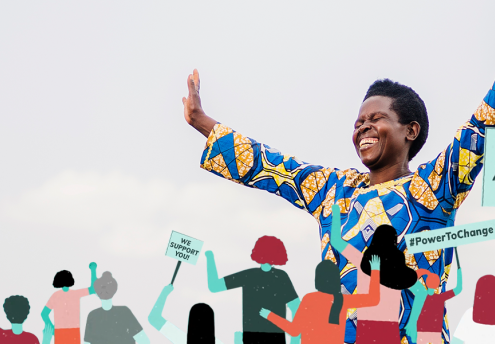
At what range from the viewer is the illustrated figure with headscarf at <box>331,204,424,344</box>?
8.45 feet

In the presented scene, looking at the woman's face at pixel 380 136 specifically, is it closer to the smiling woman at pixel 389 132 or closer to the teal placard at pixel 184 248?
the smiling woman at pixel 389 132

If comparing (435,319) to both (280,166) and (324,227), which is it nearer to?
(324,227)

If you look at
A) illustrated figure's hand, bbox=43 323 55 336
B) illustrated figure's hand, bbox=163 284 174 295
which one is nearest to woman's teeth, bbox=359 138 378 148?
illustrated figure's hand, bbox=163 284 174 295

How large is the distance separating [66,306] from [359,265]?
1.54 metres

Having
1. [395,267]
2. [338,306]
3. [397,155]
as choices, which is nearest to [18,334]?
[338,306]

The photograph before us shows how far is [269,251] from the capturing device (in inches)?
108

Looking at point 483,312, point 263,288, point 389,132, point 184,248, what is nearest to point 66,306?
point 184,248

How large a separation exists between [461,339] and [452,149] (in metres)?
0.87

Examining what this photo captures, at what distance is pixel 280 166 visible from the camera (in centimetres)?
357

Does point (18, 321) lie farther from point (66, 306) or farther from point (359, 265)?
point (359, 265)

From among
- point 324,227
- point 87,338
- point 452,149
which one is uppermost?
point 452,149

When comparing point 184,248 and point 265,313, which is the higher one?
point 184,248

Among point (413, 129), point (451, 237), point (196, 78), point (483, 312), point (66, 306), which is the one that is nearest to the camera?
point (451, 237)

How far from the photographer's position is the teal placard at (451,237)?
248 centimetres
